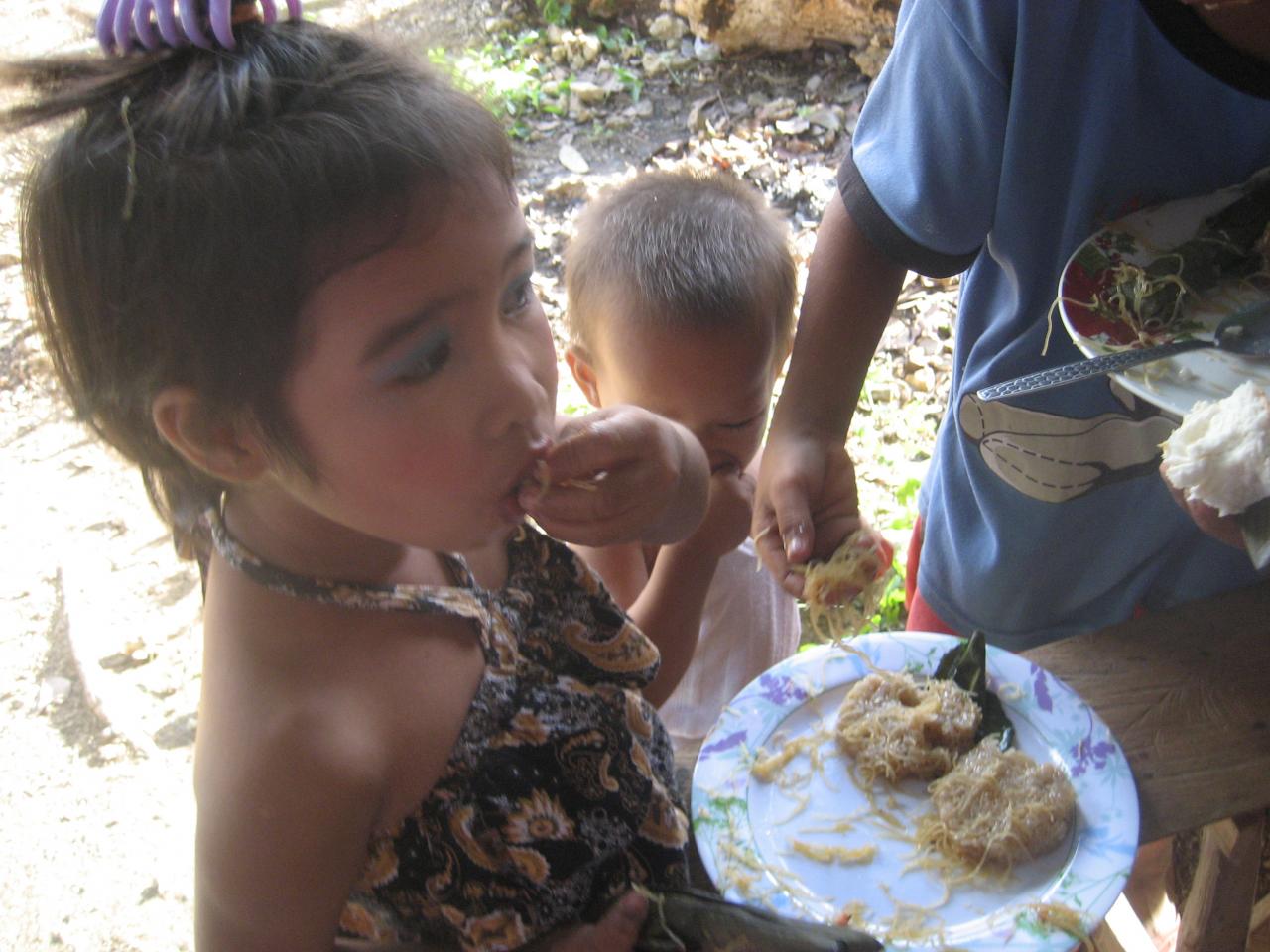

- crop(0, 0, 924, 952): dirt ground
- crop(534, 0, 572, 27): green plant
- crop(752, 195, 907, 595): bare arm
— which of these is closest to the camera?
crop(752, 195, 907, 595): bare arm

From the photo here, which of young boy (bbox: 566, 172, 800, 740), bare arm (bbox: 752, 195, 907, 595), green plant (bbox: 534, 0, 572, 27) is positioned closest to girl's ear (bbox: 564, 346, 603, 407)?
young boy (bbox: 566, 172, 800, 740)

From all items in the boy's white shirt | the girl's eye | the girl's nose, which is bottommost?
the boy's white shirt

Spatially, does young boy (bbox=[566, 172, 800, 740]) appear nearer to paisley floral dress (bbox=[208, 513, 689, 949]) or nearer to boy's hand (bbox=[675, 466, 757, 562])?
boy's hand (bbox=[675, 466, 757, 562])

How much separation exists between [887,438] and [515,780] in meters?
3.02

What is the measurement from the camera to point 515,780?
1261mm

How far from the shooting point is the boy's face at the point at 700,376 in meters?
1.84

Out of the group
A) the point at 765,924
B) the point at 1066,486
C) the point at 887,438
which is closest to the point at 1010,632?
the point at 1066,486

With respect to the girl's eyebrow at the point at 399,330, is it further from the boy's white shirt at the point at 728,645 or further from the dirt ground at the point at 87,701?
the dirt ground at the point at 87,701

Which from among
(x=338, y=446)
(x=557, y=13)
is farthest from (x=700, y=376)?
(x=557, y=13)

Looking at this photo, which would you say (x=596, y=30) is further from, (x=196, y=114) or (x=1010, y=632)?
(x=196, y=114)

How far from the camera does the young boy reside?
178 centimetres

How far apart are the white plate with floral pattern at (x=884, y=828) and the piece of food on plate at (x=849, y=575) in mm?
127

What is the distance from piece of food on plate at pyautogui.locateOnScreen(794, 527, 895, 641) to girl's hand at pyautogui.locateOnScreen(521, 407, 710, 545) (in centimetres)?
27

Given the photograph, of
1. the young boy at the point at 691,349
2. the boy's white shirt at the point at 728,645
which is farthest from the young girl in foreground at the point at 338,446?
the boy's white shirt at the point at 728,645
